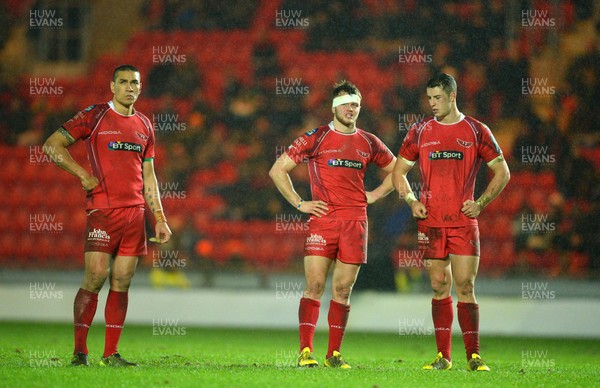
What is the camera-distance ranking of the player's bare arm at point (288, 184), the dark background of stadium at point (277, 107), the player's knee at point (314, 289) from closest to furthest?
the player's knee at point (314, 289), the player's bare arm at point (288, 184), the dark background of stadium at point (277, 107)

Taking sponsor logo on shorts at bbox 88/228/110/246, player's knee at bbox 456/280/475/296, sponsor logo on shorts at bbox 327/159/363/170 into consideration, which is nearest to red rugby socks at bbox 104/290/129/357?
sponsor logo on shorts at bbox 88/228/110/246

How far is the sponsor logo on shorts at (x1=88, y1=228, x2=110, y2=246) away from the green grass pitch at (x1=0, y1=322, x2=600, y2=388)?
0.95 m

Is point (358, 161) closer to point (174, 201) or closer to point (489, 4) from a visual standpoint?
point (174, 201)

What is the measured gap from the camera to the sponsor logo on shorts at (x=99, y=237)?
716 cm

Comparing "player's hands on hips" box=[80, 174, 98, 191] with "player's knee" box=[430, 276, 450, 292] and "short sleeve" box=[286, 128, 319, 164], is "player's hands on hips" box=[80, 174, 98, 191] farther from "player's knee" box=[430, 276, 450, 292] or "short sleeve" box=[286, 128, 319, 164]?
"player's knee" box=[430, 276, 450, 292]

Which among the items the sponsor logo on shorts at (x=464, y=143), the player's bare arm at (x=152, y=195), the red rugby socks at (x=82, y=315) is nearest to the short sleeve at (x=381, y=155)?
the sponsor logo on shorts at (x=464, y=143)

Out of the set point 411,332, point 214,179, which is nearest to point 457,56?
point 214,179

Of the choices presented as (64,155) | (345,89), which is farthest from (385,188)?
(64,155)

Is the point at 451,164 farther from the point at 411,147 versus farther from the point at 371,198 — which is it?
the point at 371,198

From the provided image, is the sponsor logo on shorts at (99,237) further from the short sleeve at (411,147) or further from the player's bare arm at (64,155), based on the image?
the short sleeve at (411,147)

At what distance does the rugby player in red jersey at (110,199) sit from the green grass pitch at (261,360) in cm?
44

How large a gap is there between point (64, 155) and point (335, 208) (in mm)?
2212

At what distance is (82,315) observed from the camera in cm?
712

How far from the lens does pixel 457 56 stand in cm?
1697
